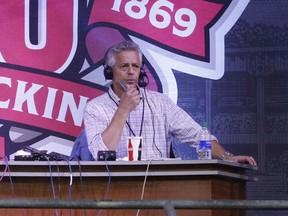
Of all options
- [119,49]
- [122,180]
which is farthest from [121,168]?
[119,49]

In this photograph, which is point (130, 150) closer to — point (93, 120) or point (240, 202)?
point (93, 120)

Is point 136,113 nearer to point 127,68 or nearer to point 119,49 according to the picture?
point 127,68

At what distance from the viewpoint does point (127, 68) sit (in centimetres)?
532

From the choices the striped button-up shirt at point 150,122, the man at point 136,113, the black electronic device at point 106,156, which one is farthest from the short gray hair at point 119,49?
the black electronic device at point 106,156

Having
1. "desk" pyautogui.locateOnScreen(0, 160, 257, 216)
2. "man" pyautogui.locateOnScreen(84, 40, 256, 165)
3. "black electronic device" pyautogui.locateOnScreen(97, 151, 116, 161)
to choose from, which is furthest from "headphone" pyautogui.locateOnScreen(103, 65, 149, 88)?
"desk" pyautogui.locateOnScreen(0, 160, 257, 216)

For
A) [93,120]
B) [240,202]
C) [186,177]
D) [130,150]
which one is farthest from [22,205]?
[93,120]

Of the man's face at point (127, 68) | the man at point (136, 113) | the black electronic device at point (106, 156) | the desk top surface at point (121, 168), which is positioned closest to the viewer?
the desk top surface at point (121, 168)

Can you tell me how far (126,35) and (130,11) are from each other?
17 centimetres

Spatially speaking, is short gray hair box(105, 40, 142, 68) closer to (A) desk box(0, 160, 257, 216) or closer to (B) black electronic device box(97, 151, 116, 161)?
(B) black electronic device box(97, 151, 116, 161)

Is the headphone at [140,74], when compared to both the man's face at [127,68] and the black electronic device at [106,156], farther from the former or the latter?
the black electronic device at [106,156]

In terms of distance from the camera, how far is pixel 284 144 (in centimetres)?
573

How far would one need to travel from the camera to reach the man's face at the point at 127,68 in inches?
208

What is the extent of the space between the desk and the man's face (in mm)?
1081

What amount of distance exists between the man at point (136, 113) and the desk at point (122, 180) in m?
0.65
